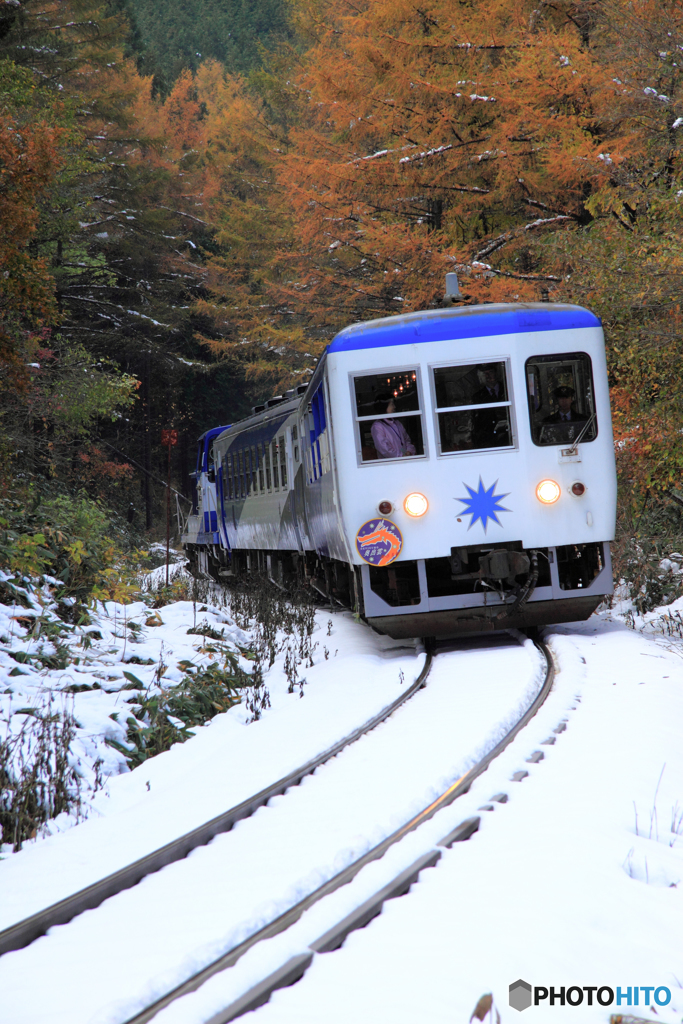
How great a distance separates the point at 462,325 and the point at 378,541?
219 centimetres

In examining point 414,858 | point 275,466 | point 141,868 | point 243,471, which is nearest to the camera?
point 414,858

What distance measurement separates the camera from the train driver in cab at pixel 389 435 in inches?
362

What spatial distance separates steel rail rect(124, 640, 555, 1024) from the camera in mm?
2917

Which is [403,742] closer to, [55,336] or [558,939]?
[558,939]

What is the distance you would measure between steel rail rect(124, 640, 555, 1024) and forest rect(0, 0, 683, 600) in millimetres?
5740

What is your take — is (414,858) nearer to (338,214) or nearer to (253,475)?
(253,475)

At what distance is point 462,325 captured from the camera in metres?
9.20

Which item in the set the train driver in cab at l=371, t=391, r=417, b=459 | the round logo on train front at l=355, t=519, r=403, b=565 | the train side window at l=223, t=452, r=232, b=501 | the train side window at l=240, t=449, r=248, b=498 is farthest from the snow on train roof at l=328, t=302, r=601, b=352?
the train side window at l=223, t=452, r=232, b=501

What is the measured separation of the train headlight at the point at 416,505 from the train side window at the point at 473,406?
1.59 ft

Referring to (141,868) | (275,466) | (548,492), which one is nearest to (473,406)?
(548,492)

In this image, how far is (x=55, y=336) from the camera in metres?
23.7

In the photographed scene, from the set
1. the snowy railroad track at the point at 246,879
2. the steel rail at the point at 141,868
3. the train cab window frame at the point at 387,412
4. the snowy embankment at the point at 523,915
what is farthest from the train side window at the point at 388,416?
the snowy embankment at the point at 523,915

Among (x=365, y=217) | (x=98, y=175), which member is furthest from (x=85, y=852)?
(x=98, y=175)

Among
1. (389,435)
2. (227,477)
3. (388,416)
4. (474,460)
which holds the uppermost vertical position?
(227,477)
